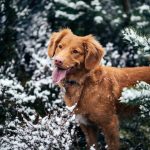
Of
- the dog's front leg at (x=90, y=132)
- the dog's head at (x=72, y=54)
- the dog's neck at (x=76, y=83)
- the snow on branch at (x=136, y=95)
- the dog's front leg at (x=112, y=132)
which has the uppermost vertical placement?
the dog's head at (x=72, y=54)

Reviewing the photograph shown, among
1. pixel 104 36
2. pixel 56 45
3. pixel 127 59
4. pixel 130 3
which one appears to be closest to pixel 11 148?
pixel 56 45

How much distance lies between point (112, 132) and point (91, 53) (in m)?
0.91

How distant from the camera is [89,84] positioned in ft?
16.5

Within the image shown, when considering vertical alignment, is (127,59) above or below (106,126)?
above

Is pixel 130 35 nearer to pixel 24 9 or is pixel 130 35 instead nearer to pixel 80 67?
pixel 80 67

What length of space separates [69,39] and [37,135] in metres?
1.13

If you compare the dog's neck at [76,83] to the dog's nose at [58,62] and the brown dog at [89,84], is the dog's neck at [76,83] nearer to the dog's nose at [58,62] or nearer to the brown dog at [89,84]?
the brown dog at [89,84]

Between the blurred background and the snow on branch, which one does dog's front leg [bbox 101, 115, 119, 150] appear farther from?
the snow on branch

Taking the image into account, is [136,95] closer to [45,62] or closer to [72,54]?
[72,54]

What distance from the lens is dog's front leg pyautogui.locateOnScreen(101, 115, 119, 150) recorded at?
4.98 meters

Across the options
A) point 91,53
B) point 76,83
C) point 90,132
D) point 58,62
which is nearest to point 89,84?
point 76,83

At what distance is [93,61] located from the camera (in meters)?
4.91

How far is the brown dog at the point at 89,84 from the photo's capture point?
489 cm

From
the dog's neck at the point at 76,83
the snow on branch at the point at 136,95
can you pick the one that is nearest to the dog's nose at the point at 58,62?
the dog's neck at the point at 76,83
